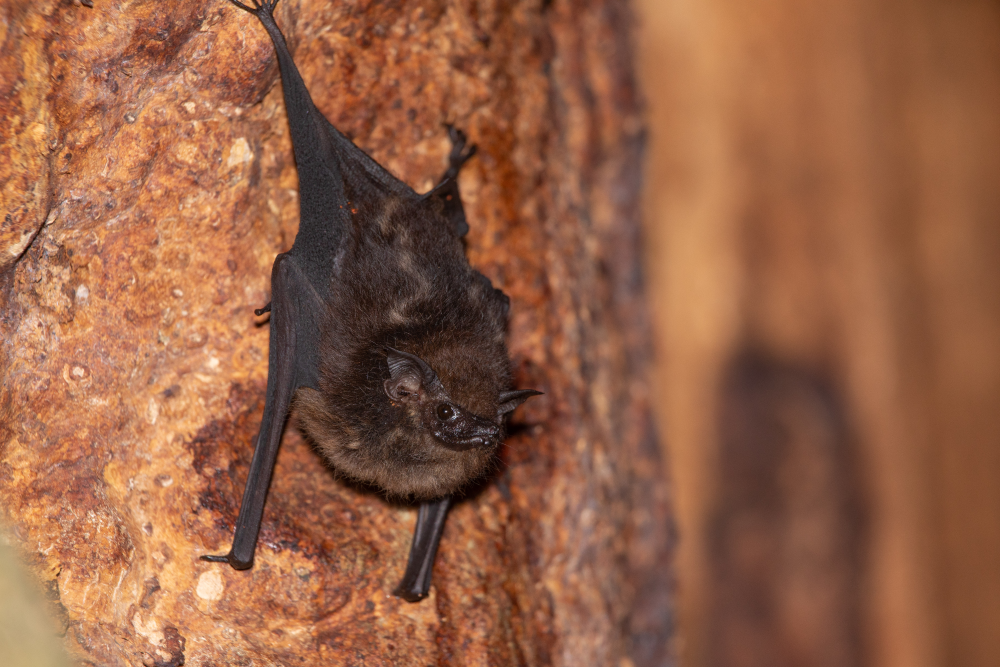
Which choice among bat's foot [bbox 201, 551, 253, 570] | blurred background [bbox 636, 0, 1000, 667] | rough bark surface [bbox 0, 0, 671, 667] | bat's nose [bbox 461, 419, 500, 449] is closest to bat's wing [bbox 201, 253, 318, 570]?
bat's foot [bbox 201, 551, 253, 570]

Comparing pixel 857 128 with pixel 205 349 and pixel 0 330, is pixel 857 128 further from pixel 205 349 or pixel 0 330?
pixel 0 330

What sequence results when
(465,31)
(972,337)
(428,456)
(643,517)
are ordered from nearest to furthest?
(428,456)
(465,31)
(643,517)
(972,337)

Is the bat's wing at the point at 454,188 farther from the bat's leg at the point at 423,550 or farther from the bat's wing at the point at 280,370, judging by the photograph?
the bat's leg at the point at 423,550

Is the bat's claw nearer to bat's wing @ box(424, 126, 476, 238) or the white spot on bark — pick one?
bat's wing @ box(424, 126, 476, 238)

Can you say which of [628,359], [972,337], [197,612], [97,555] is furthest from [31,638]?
[972,337]

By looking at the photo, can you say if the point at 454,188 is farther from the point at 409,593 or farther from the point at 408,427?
the point at 409,593
